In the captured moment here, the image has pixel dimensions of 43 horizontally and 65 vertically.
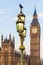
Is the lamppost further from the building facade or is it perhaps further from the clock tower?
the clock tower

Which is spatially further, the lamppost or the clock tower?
the clock tower

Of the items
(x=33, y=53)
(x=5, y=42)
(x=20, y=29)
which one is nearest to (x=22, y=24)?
(x=20, y=29)

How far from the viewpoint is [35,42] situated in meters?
87.4

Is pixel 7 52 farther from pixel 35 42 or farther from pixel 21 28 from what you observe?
pixel 21 28

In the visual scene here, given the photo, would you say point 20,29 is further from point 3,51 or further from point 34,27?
point 34,27

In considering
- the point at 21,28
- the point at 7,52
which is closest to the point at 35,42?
the point at 7,52

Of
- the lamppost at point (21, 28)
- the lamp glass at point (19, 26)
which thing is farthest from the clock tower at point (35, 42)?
the lamp glass at point (19, 26)

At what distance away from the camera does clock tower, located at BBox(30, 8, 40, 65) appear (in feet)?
282

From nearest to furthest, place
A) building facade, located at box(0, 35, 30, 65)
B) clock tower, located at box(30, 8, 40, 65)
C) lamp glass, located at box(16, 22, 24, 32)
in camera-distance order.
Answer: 1. lamp glass, located at box(16, 22, 24, 32)
2. building facade, located at box(0, 35, 30, 65)
3. clock tower, located at box(30, 8, 40, 65)

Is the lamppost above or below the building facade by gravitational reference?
above

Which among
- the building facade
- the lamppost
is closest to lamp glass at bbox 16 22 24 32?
the lamppost

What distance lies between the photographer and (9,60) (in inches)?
3051

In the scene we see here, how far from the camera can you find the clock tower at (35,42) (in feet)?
282

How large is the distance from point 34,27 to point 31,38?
328cm
